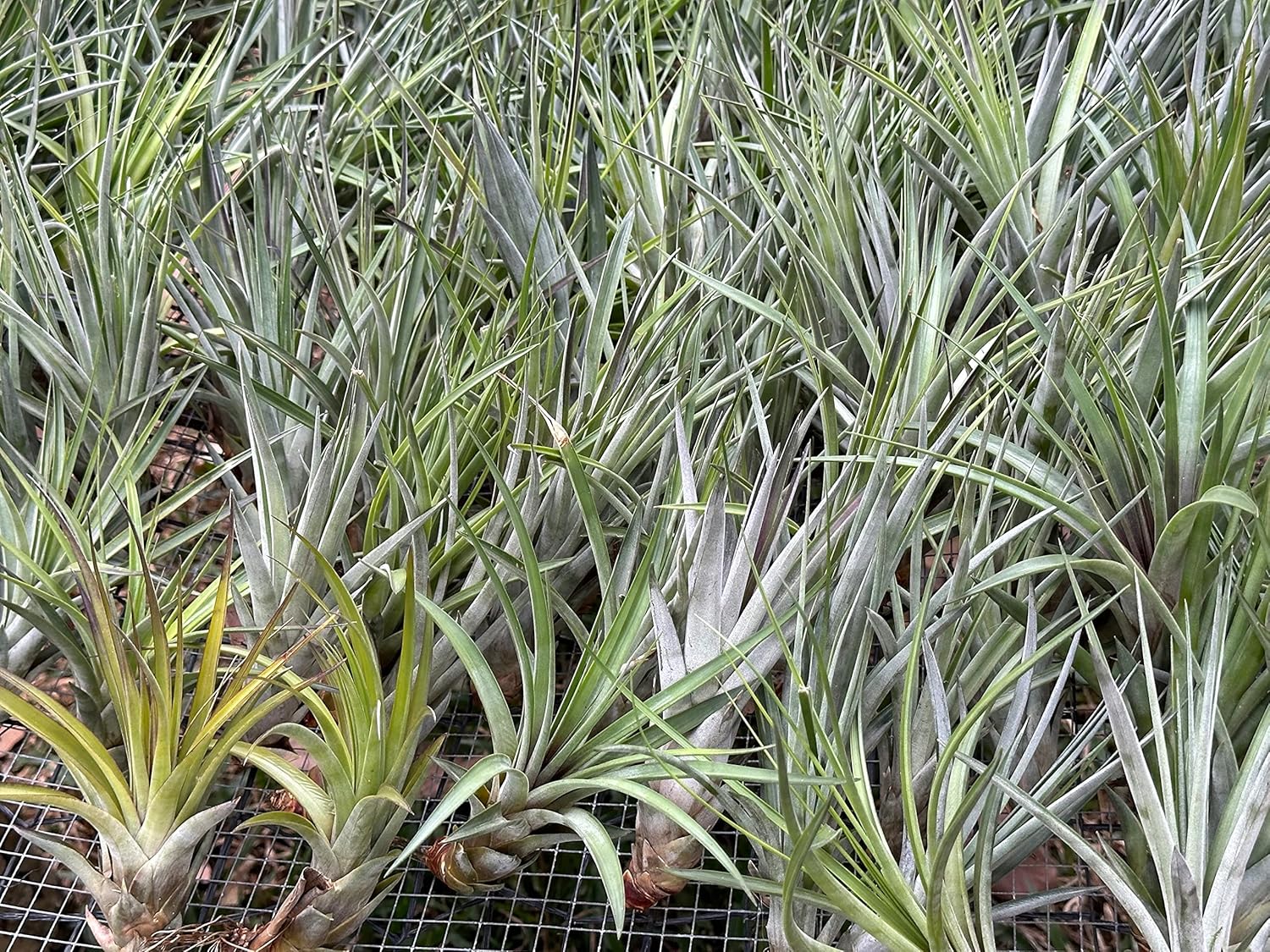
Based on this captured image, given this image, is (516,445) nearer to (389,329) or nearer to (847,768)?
(389,329)

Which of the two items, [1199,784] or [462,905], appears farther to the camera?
[462,905]

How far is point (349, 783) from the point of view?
63 centimetres

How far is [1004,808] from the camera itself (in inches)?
28.0

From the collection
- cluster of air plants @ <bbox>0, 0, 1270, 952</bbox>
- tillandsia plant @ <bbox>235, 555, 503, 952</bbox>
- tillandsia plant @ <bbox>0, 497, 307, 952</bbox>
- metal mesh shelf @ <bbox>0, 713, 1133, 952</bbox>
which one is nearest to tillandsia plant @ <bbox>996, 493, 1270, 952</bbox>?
cluster of air plants @ <bbox>0, 0, 1270, 952</bbox>

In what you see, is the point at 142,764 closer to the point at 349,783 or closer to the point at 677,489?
the point at 349,783

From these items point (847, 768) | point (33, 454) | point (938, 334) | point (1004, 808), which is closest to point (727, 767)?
point (847, 768)

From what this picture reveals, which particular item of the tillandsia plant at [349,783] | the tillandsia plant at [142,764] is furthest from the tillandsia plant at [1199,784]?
the tillandsia plant at [142,764]

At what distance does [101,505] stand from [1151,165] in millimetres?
861

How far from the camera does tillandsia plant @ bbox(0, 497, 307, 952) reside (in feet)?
2.02

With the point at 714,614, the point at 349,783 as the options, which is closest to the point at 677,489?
the point at 714,614

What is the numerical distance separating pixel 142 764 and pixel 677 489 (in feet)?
1.18

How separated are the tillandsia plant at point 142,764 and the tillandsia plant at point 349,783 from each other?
0.10ft

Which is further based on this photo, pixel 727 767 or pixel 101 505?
pixel 101 505

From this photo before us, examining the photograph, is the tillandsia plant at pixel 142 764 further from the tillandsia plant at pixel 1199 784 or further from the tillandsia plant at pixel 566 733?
the tillandsia plant at pixel 1199 784
